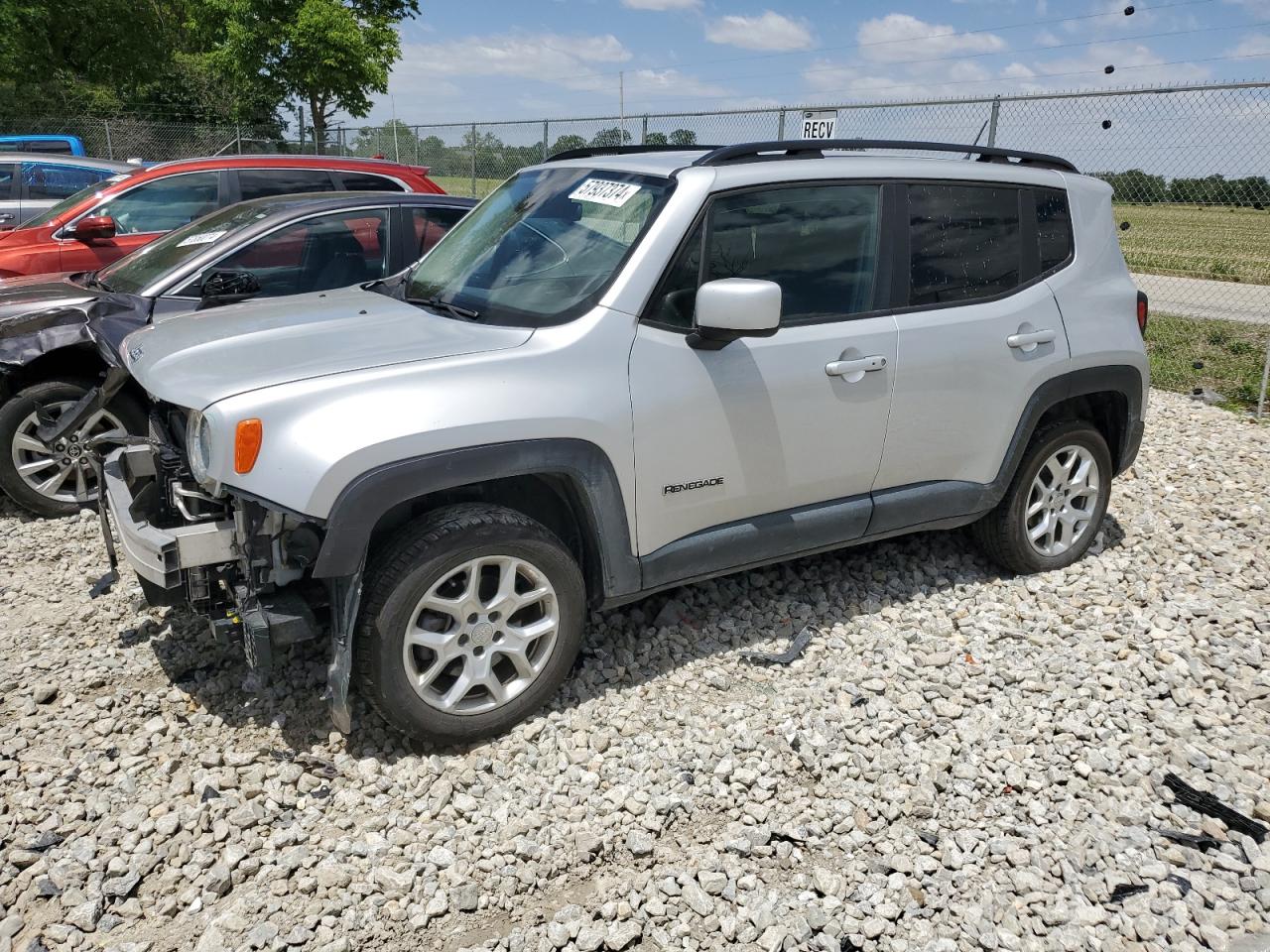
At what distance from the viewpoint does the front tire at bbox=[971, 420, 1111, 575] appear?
4613 millimetres

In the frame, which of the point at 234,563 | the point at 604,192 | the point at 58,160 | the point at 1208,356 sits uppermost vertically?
the point at 58,160

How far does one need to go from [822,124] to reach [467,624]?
8090mm

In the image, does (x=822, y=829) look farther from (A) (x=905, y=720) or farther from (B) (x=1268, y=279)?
(B) (x=1268, y=279)

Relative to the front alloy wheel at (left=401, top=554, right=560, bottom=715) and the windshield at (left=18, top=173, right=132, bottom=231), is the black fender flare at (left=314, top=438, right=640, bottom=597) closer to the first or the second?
the front alloy wheel at (left=401, top=554, right=560, bottom=715)

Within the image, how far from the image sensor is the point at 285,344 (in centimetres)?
336

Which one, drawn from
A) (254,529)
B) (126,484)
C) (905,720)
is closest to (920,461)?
(905,720)

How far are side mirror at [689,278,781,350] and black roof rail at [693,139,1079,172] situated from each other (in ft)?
2.21

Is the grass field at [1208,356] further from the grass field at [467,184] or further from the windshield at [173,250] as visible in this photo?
the grass field at [467,184]

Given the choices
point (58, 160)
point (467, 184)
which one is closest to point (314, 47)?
point (467, 184)

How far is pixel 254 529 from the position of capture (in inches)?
120

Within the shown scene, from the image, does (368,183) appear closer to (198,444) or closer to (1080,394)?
(198,444)

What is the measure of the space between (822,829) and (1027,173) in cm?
308

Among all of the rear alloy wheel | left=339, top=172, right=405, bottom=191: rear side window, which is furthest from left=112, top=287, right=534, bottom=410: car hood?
left=339, top=172, right=405, bottom=191: rear side window

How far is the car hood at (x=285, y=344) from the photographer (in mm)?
3102
